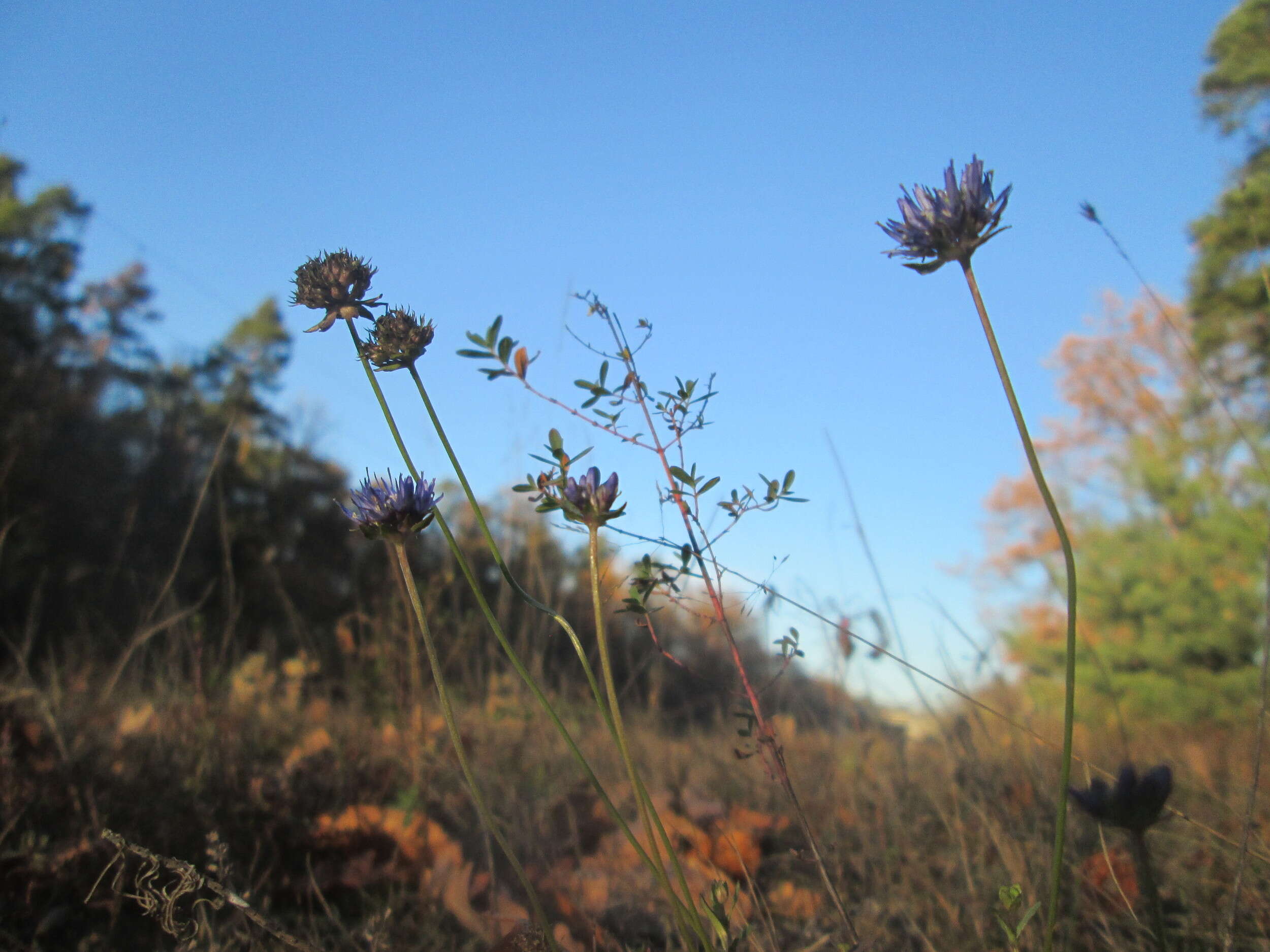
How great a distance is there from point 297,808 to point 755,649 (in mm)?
5480

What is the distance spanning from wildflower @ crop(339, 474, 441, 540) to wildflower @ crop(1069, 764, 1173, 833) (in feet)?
2.52

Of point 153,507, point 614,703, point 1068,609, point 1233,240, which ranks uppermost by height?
point 1233,240

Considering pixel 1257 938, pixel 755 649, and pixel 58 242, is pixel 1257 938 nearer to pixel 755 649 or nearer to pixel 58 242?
pixel 755 649

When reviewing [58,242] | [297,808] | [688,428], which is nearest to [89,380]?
[58,242]

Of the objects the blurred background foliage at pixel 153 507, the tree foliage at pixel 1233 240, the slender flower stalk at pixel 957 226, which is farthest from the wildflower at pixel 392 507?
the tree foliage at pixel 1233 240

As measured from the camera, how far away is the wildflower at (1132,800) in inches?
33.7

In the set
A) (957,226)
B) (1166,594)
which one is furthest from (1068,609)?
(1166,594)

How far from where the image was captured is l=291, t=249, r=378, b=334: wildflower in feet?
2.80

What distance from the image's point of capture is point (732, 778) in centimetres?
221

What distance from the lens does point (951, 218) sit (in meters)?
0.76

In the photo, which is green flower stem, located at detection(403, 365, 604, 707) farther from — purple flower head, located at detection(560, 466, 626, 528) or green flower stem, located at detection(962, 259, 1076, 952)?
green flower stem, located at detection(962, 259, 1076, 952)

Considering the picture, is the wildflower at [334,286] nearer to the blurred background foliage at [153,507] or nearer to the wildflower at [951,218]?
the wildflower at [951,218]

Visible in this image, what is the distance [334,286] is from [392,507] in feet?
0.80

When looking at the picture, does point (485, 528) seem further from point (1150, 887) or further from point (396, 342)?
point (1150, 887)
